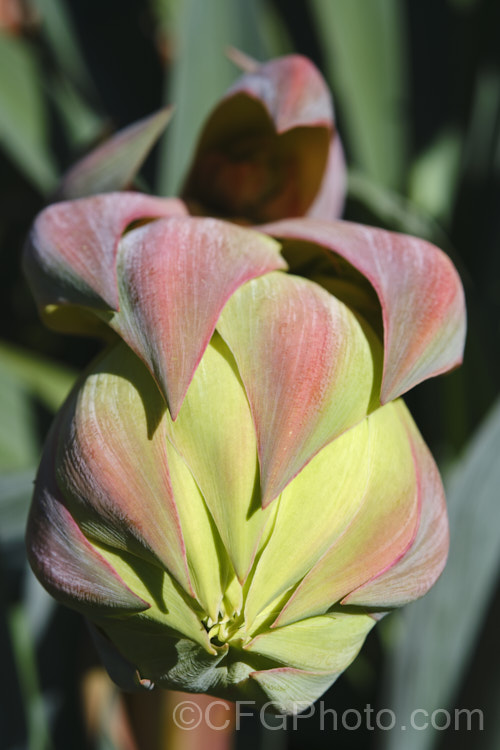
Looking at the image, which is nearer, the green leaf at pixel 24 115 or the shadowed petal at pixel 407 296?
the shadowed petal at pixel 407 296

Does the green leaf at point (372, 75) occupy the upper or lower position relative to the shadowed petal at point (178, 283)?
lower

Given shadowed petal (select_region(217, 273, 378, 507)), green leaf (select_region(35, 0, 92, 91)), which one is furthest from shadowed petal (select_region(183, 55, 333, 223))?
green leaf (select_region(35, 0, 92, 91))

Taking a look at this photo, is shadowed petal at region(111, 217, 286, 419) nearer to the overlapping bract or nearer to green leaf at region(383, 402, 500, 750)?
the overlapping bract

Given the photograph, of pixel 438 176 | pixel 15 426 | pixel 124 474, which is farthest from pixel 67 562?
pixel 438 176

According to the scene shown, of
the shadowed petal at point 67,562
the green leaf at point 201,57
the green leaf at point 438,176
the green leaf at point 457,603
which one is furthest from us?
the green leaf at point 438,176

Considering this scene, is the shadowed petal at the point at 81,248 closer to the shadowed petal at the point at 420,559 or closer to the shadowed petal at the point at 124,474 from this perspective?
the shadowed petal at the point at 124,474

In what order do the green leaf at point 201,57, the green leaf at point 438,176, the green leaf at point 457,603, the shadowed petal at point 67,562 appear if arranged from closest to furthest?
the shadowed petal at point 67,562 < the green leaf at point 457,603 < the green leaf at point 201,57 < the green leaf at point 438,176

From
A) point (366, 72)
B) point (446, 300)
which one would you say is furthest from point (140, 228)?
point (366, 72)

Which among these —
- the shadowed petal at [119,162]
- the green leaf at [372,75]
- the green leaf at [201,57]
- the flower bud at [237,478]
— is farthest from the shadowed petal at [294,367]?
the green leaf at [372,75]
